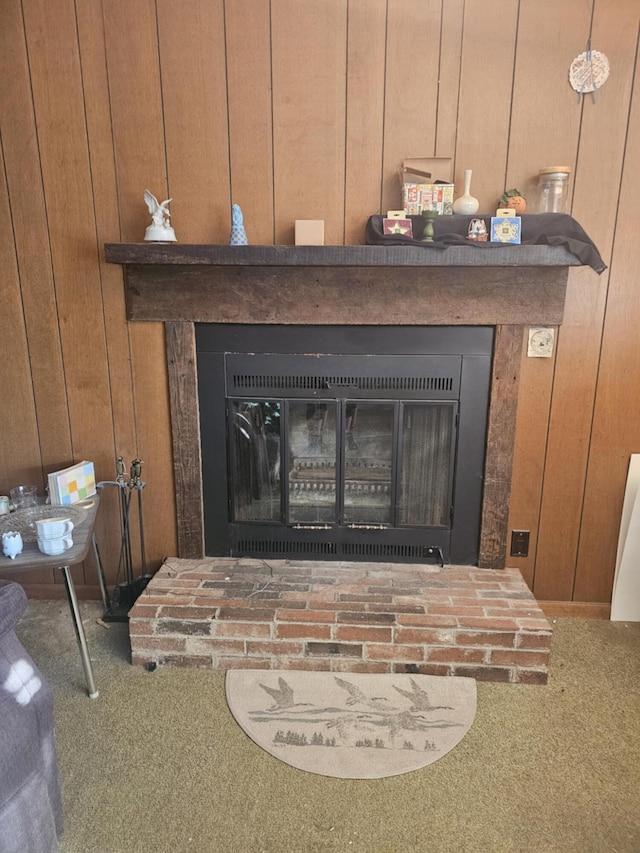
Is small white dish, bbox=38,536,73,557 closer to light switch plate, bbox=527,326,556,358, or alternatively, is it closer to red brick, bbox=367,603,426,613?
red brick, bbox=367,603,426,613

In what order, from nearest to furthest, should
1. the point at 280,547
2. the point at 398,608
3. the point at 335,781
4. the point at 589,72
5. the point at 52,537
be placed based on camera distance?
the point at 335,781, the point at 52,537, the point at 589,72, the point at 398,608, the point at 280,547

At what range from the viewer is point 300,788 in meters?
1.58

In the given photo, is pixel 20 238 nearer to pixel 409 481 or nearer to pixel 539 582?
pixel 409 481

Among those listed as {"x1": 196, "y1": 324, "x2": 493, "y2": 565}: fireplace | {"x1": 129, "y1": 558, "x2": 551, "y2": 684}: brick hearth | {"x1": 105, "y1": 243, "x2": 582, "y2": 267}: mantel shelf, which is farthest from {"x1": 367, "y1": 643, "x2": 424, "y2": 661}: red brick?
{"x1": 105, "y1": 243, "x2": 582, "y2": 267}: mantel shelf

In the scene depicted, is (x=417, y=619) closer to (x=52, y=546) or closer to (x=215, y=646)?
(x=215, y=646)

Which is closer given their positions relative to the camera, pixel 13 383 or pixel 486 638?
pixel 486 638

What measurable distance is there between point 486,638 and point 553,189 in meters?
1.54

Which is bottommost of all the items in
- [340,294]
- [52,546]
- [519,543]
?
[519,543]

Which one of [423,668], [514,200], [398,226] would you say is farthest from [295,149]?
[423,668]

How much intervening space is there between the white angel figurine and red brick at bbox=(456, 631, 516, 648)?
5.51 feet

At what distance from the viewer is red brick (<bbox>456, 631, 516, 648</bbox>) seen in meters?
1.96

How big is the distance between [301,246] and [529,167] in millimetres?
848

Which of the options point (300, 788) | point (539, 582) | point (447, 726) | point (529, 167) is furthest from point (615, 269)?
point (300, 788)

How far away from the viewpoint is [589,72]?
6.41ft
